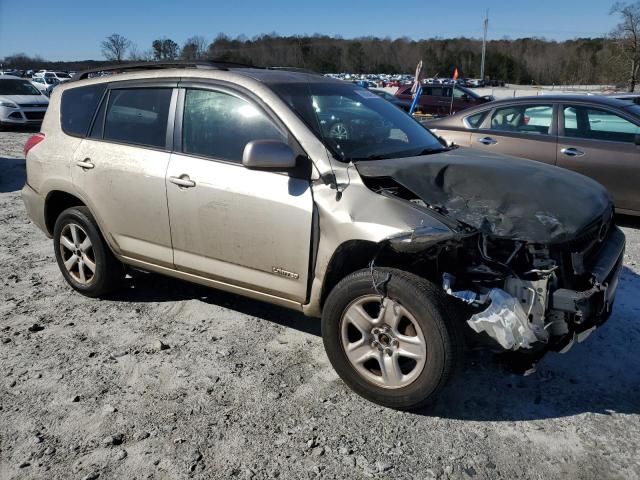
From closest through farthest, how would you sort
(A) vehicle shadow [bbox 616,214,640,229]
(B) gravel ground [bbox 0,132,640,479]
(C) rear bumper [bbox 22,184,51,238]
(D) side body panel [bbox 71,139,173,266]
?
(B) gravel ground [bbox 0,132,640,479] → (D) side body panel [bbox 71,139,173,266] → (C) rear bumper [bbox 22,184,51,238] → (A) vehicle shadow [bbox 616,214,640,229]

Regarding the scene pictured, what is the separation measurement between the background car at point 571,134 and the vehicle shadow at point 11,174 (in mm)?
6944

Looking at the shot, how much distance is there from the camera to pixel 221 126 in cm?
362

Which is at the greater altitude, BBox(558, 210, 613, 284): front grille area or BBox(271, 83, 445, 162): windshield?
BBox(271, 83, 445, 162): windshield

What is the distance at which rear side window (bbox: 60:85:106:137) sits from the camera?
4375mm

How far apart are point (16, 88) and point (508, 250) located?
19.1 m

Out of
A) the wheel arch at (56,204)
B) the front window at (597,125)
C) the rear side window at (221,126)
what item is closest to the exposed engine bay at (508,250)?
the rear side window at (221,126)

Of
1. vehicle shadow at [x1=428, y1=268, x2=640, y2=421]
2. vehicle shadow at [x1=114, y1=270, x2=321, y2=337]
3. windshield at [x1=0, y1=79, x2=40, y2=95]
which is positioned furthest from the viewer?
windshield at [x1=0, y1=79, x2=40, y2=95]

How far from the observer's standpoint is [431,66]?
10769cm

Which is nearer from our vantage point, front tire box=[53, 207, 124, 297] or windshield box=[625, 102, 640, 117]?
front tire box=[53, 207, 124, 297]

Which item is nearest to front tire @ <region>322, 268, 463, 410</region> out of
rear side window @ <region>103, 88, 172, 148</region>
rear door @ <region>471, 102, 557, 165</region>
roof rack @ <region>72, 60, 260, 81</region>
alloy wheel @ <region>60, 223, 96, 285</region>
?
rear side window @ <region>103, 88, 172, 148</region>

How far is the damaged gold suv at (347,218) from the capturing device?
283 cm

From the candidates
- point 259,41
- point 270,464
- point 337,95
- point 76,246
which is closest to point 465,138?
point 337,95

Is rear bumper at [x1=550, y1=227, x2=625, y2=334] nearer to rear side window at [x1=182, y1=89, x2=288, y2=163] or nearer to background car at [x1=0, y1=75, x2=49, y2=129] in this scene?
rear side window at [x1=182, y1=89, x2=288, y2=163]

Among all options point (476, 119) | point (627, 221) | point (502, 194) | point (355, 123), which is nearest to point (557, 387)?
point (502, 194)
